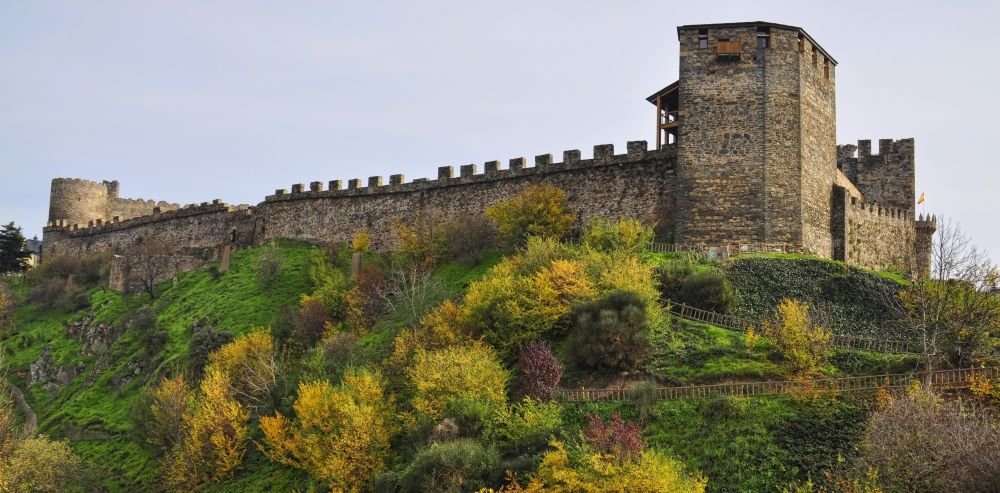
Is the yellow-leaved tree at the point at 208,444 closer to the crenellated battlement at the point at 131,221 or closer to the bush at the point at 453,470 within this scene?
the bush at the point at 453,470

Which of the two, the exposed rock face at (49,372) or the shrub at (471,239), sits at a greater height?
the shrub at (471,239)

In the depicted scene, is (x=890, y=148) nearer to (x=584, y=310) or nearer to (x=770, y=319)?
(x=770, y=319)

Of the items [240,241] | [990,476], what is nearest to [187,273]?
[240,241]

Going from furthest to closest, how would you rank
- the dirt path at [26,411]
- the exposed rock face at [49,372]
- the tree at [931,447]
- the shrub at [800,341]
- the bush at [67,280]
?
the bush at [67,280], the exposed rock face at [49,372], the dirt path at [26,411], the shrub at [800,341], the tree at [931,447]

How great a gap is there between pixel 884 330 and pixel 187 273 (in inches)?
1742

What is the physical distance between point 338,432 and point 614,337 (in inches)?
412

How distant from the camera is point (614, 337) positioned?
3766cm

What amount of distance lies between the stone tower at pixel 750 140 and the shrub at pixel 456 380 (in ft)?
43.8

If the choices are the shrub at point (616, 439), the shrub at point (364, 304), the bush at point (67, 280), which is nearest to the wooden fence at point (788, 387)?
the shrub at point (616, 439)

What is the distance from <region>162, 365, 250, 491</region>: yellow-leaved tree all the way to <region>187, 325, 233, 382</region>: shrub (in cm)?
587

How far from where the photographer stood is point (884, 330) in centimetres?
3962

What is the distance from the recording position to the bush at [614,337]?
1480 inches

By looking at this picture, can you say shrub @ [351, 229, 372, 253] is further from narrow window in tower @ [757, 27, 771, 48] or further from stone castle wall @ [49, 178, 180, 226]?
stone castle wall @ [49, 178, 180, 226]

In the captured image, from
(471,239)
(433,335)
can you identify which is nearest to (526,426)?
(433,335)
